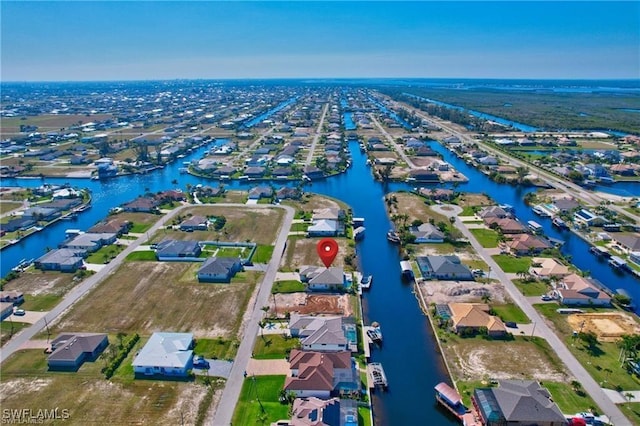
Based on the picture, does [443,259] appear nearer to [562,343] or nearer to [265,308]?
[562,343]

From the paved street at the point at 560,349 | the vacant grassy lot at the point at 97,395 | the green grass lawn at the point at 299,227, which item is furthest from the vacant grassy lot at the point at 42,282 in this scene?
the paved street at the point at 560,349

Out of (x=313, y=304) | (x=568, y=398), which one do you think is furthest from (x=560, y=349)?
(x=313, y=304)

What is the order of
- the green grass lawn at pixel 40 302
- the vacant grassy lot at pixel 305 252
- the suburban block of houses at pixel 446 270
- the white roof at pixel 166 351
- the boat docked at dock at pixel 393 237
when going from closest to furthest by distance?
the white roof at pixel 166 351
the green grass lawn at pixel 40 302
the suburban block of houses at pixel 446 270
the vacant grassy lot at pixel 305 252
the boat docked at dock at pixel 393 237

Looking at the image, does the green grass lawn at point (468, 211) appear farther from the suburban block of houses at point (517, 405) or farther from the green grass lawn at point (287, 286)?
the suburban block of houses at point (517, 405)

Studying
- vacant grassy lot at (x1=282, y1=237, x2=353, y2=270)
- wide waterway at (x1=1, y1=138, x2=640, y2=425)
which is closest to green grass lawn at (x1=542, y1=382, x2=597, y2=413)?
wide waterway at (x1=1, y1=138, x2=640, y2=425)

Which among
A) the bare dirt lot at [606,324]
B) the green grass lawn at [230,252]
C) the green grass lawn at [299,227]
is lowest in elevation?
the bare dirt lot at [606,324]

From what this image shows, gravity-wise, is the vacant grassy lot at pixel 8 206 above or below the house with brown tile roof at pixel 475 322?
above

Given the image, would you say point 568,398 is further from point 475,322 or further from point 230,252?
point 230,252
